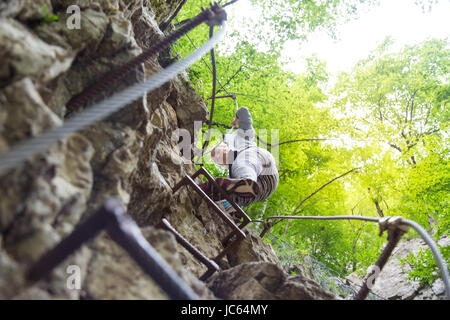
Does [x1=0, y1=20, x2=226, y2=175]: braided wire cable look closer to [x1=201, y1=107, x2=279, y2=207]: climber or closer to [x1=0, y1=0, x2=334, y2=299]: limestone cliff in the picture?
[x1=0, y1=0, x2=334, y2=299]: limestone cliff

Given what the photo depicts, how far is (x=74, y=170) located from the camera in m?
1.98

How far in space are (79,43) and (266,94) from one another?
8894 millimetres

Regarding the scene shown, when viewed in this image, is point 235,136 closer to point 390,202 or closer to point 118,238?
point 118,238

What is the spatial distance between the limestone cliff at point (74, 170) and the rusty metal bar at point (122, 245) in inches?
2.8

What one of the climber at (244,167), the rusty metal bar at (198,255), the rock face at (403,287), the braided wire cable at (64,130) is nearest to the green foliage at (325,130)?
the rock face at (403,287)

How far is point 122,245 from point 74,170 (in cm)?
61

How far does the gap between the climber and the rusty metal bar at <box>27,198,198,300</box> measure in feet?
9.91

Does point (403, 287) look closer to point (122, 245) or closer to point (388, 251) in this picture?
point (388, 251)

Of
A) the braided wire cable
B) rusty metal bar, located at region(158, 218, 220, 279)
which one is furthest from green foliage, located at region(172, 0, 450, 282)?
the braided wire cable

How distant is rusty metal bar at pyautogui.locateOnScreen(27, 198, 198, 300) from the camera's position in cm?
159

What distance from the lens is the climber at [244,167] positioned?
4.85 metres

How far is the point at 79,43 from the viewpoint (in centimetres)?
246
